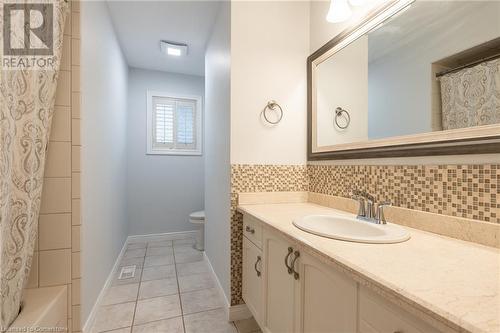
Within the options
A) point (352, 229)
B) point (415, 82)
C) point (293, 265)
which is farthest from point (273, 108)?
point (293, 265)

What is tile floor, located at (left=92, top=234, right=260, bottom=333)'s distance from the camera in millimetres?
1586

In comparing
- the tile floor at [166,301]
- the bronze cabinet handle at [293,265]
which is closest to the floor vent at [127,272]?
the tile floor at [166,301]

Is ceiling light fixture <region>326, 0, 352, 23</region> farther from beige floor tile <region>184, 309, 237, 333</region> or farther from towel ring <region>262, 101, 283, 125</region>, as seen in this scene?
beige floor tile <region>184, 309, 237, 333</region>

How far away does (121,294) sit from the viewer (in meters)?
1.97

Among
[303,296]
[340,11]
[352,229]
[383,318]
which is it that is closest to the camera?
[383,318]

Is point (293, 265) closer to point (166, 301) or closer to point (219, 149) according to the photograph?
point (219, 149)

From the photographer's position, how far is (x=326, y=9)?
1689 mm

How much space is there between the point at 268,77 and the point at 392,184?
1.13 meters

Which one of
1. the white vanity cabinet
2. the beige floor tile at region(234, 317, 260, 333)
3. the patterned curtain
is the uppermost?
the patterned curtain

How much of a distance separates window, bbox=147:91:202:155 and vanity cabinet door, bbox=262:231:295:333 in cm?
262

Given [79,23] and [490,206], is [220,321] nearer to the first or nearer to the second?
[490,206]

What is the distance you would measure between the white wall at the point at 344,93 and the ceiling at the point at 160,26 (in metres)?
1.19

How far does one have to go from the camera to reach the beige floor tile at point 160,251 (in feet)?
9.41

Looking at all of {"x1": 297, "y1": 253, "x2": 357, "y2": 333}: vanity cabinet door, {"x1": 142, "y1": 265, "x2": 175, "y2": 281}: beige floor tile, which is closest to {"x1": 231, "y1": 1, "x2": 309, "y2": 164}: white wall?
{"x1": 297, "y1": 253, "x2": 357, "y2": 333}: vanity cabinet door
